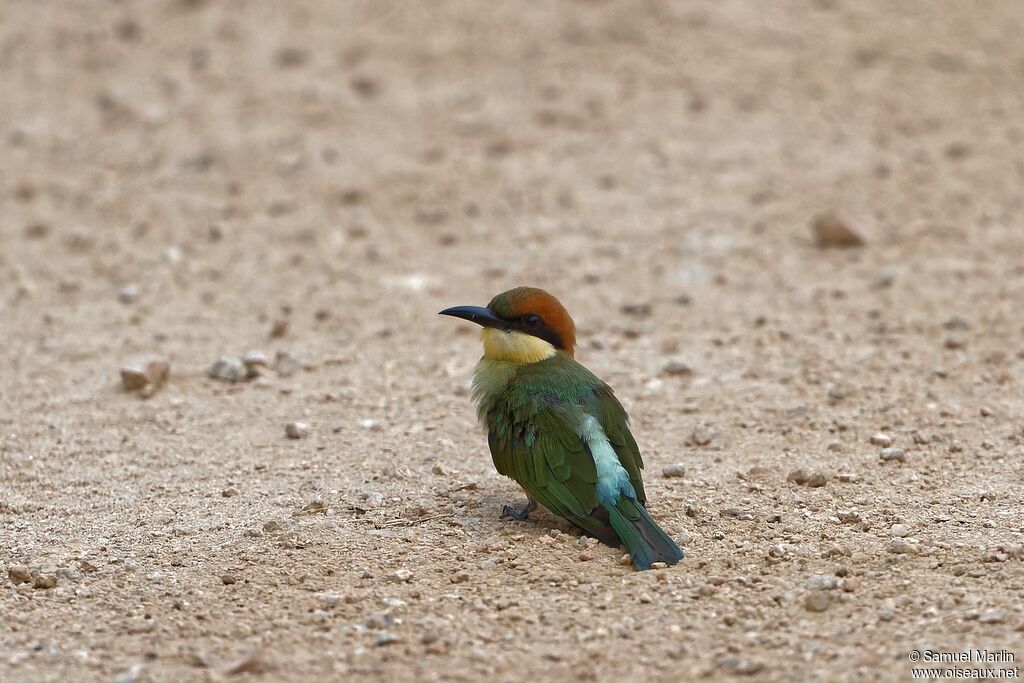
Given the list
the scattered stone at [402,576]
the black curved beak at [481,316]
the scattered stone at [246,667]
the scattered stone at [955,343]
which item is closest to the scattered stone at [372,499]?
the scattered stone at [402,576]

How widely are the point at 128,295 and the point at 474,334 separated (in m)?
1.77

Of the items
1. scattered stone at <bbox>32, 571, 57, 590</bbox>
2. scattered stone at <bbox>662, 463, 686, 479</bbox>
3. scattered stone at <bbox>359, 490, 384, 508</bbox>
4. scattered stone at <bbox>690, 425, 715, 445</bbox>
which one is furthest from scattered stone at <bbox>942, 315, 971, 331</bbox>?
scattered stone at <bbox>32, 571, 57, 590</bbox>

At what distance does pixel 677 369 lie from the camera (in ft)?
18.4

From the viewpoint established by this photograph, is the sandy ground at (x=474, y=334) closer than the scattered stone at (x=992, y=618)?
No

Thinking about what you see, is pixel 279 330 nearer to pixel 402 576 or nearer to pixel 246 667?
pixel 402 576

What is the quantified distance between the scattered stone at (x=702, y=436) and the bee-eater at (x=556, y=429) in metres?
0.64

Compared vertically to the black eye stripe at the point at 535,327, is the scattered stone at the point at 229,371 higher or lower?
lower

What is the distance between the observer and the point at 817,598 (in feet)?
11.7

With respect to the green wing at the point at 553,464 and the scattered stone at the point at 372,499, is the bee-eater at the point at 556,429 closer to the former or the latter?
the green wing at the point at 553,464

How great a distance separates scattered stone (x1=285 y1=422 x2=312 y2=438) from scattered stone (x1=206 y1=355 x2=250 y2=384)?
62cm

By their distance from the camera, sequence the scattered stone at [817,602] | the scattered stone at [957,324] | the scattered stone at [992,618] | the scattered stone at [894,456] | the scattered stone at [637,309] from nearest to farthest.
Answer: the scattered stone at [992,618]
the scattered stone at [817,602]
the scattered stone at [894,456]
the scattered stone at [957,324]
the scattered stone at [637,309]

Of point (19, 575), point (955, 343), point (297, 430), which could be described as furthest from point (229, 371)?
point (955, 343)

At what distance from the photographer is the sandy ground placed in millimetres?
3578

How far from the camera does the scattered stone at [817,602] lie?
3.53 metres
